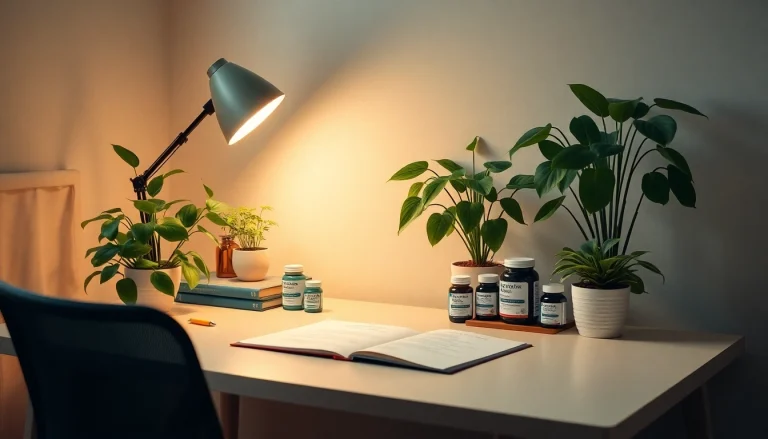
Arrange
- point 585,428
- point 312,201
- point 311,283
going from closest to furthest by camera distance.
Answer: point 585,428, point 311,283, point 312,201

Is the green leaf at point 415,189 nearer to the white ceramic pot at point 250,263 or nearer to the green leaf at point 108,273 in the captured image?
the white ceramic pot at point 250,263

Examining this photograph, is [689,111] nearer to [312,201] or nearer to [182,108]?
[312,201]

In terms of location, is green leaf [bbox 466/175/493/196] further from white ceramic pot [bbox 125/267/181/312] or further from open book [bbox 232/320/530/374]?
white ceramic pot [bbox 125/267/181/312]

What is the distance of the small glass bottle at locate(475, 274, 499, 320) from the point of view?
192 centimetres

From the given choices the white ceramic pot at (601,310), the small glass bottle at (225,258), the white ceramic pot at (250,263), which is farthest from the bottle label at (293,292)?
the white ceramic pot at (601,310)

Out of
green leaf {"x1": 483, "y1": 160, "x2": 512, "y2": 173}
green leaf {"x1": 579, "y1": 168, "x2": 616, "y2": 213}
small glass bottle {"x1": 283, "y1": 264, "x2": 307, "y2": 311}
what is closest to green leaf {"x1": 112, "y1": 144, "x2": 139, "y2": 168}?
small glass bottle {"x1": 283, "y1": 264, "x2": 307, "y2": 311}

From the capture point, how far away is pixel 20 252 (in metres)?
2.13

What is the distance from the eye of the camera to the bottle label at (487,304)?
1.92 m

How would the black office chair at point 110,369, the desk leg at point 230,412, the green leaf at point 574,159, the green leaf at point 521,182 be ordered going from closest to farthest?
the black office chair at point 110,369 < the green leaf at point 574,159 < the green leaf at point 521,182 < the desk leg at point 230,412

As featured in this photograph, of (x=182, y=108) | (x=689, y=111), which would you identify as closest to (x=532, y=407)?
(x=689, y=111)

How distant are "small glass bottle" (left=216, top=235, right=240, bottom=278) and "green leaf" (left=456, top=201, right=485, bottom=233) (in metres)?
0.63

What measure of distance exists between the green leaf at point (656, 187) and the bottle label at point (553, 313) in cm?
27

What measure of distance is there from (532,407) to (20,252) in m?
1.29

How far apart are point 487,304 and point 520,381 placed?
16.9 inches
